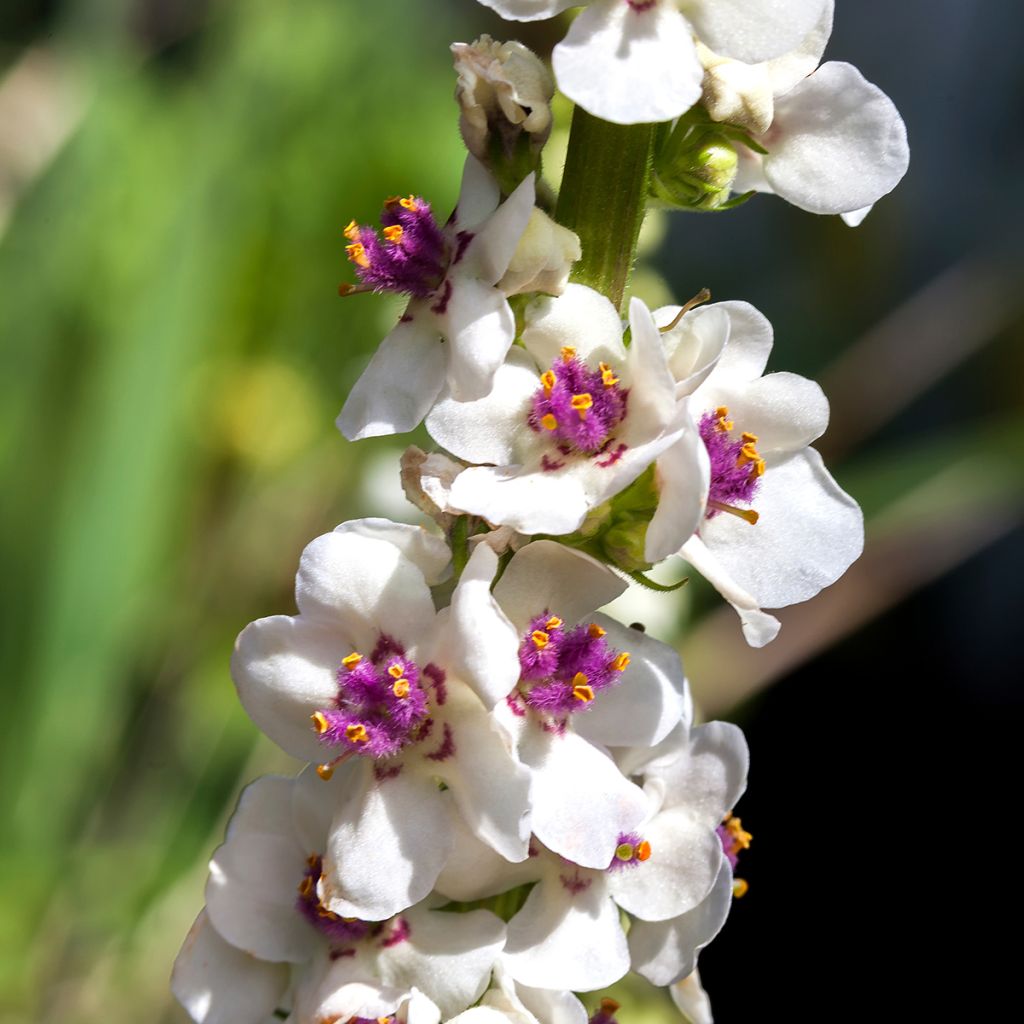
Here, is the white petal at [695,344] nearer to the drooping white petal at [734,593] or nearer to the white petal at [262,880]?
the drooping white petal at [734,593]

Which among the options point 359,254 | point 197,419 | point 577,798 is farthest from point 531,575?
point 197,419

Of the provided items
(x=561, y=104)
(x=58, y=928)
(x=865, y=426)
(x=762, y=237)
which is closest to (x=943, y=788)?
(x=865, y=426)

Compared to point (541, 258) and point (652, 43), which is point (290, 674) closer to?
point (541, 258)

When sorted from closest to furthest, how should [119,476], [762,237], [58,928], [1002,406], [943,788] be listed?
[58,928] < [119,476] < [943,788] < [1002,406] < [762,237]

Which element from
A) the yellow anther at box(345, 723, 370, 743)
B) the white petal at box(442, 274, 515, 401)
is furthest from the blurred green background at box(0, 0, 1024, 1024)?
the yellow anther at box(345, 723, 370, 743)

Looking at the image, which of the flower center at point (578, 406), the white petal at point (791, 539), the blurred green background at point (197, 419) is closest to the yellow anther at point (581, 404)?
the flower center at point (578, 406)

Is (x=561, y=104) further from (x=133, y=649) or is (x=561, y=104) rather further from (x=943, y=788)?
(x=943, y=788)
